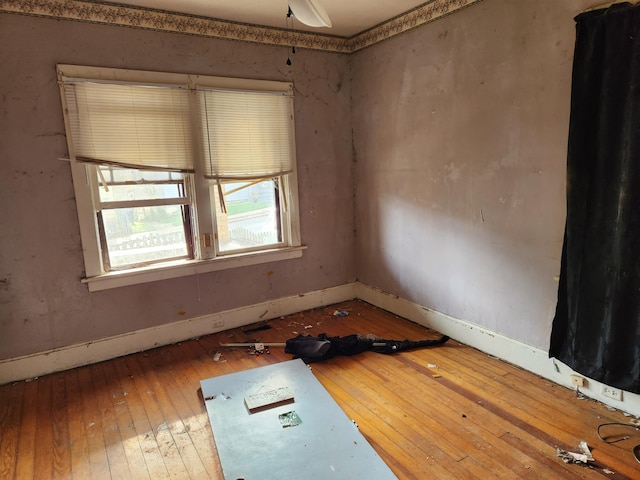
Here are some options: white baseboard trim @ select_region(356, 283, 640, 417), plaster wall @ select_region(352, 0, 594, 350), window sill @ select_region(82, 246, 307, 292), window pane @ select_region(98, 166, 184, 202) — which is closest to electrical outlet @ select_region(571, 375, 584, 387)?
white baseboard trim @ select_region(356, 283, 640, 417)

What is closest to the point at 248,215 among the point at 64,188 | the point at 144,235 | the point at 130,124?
the point at 144,235

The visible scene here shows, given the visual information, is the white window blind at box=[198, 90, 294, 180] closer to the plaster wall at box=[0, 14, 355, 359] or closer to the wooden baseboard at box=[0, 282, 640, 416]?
the plaster wall at box=[0, 14, 355, 359]

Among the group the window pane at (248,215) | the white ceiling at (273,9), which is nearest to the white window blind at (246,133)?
the window pane at (248,215)

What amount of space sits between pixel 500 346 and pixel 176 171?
299 cm

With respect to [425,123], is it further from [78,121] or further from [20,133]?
[20,133]

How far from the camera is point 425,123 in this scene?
11.7 ft

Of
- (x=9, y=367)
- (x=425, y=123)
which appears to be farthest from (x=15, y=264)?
(x=425, y=123)

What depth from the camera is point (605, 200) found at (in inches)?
92.4

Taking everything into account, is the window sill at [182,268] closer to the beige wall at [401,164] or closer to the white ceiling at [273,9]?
the beige wall at [401,164]

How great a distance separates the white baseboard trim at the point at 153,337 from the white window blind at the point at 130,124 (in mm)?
1420

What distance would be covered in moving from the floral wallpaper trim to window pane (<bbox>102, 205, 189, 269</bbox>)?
1464mm

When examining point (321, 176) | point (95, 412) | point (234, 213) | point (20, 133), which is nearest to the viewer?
point (95, 412)

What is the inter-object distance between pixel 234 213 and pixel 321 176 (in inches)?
40.5

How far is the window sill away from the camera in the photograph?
3.29m
